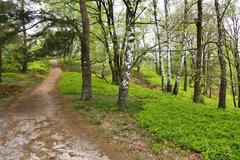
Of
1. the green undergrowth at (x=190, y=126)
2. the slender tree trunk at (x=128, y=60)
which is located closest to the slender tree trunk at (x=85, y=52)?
the green undergrowth at (x=190, y=126)

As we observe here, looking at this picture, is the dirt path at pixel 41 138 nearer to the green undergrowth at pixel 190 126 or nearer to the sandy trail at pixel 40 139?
the sandy trail at pixel 40 139

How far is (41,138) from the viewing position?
849 centimetres

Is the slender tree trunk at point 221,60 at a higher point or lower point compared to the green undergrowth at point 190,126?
higher

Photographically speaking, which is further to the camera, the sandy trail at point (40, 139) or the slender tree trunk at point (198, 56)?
the slender tree trunk at point (198, 56)

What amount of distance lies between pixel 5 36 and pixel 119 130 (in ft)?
26.4

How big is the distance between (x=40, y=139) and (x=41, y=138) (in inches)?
4.0

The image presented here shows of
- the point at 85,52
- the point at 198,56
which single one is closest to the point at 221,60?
the point at 198,56

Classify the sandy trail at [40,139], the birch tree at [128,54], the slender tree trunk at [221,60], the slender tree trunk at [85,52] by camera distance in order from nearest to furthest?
the sandy trail at [40,139]
the birch tree at [128,54]
the slender tree trunk at [221,60]
the slender tree trunk at [85,52]

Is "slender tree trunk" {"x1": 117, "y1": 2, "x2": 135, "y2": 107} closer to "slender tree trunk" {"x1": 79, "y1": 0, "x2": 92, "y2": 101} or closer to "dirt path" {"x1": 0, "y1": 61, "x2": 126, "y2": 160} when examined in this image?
"dirt path" {"x1": 0, "y1": 61, "x2": 126, "y2": 160}

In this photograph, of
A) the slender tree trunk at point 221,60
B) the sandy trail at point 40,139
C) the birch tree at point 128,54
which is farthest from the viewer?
the slender tree trunk at point 221,60

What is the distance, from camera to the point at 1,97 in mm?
Answer: 16344

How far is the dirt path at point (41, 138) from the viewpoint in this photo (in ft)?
23.5

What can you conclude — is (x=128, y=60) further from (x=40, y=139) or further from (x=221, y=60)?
(x=40, y=139)

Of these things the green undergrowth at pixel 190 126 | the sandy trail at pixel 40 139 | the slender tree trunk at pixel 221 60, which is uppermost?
the slender tree trunk at pixel 221 60
